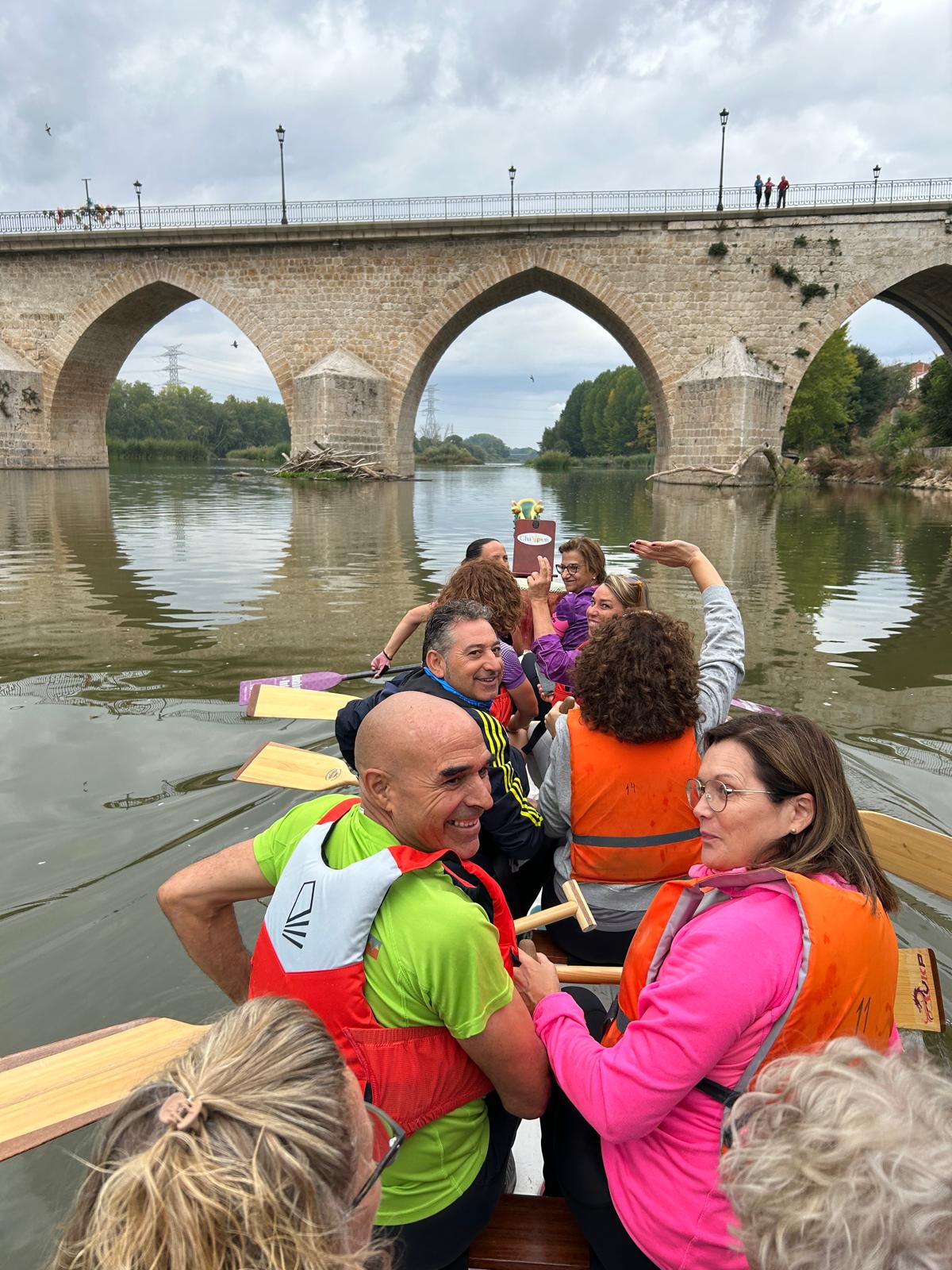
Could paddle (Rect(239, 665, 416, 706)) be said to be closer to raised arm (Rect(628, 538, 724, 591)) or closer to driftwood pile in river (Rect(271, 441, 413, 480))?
raised arm (Rect(628, 538, 724, 591))

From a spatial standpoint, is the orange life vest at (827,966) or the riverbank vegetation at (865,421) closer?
the orange life vest at (827,966)

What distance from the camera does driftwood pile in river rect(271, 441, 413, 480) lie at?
24.6m

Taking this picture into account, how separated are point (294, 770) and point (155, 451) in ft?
171

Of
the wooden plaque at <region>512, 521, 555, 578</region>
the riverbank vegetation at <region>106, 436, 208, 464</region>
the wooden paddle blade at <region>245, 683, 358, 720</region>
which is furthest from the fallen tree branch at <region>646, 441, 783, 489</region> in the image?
the riverbank vegetation at <region>106, 436, 208, 464</region>

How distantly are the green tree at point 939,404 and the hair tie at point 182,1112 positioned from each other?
34645mm

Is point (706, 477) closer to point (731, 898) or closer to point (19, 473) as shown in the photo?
point (19, 473)

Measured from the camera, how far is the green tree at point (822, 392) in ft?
120

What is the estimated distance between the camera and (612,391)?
276 ft

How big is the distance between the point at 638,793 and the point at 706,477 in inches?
917

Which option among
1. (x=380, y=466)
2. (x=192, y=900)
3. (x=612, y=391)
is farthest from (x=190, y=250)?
(x=612, y=391)

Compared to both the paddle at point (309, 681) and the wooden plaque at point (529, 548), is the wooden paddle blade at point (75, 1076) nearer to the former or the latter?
the paddle at point (309, 681)

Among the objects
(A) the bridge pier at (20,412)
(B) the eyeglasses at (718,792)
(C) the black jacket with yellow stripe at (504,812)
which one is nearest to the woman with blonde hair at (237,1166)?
(B) the eyeglasses at (718,792)

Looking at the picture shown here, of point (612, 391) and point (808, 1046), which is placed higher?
point (612, 391)

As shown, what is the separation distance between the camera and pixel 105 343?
1100 inches
